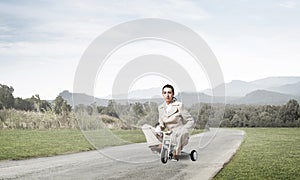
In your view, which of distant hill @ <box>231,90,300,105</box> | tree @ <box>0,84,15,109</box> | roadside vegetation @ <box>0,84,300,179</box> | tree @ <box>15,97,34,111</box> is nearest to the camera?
roadside vegetation @ <box>0,84,300,179</box>

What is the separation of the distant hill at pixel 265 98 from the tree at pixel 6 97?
1208cm

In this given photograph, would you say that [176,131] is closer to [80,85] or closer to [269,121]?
[80,85]

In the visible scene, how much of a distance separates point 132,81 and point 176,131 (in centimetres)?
98

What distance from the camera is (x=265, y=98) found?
27078 millimetres

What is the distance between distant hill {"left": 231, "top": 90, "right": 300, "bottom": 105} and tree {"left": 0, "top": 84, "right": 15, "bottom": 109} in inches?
476

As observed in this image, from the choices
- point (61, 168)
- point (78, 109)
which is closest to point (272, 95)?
point (61, 168)

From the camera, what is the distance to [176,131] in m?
4.60

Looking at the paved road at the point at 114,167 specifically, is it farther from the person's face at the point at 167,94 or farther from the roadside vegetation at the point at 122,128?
the person's face at the point at 167,94

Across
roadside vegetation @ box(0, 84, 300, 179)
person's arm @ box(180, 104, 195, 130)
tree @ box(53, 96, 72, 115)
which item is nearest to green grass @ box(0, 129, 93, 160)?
roadside vegetation @ box(0, 84, 300, 179)

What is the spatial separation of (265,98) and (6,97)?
47.1 feet

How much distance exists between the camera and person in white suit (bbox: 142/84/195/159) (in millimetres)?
4512

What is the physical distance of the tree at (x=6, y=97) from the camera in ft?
80.4

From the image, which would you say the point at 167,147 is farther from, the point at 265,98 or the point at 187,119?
the point at 265,98

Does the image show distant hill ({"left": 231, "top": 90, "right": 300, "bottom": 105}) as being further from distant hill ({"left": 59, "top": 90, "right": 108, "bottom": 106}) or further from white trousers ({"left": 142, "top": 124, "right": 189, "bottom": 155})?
white trousers ({"left": 142, "top": 124, "right": 189, "bottom": 155})
